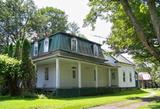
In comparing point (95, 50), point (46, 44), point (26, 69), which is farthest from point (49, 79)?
point (95, 50)

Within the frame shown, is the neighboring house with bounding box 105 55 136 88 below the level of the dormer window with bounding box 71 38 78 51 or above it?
below

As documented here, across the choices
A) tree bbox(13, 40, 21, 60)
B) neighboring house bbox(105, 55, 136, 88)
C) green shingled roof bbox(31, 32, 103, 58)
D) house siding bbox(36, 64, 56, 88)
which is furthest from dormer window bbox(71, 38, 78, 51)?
neighboring house bbox(105, 55, 136, 88)

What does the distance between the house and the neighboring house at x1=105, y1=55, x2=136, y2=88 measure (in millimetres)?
2350

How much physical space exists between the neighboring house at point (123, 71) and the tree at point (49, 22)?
17.2 meters

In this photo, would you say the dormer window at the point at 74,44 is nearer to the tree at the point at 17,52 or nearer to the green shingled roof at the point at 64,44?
the green shingled roof at the point at 64,44

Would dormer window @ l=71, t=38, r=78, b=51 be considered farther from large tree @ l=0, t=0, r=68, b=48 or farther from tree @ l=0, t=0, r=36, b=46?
tree @ l=0, t=0, r=36, b=46

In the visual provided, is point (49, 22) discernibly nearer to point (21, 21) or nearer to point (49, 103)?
point (21, 21)

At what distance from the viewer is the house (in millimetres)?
25828

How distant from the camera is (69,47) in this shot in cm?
2800

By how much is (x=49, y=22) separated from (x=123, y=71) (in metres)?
20.4

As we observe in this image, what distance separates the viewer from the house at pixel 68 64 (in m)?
25.8

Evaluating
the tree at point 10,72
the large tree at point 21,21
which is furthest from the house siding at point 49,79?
the large tree at point 21,21

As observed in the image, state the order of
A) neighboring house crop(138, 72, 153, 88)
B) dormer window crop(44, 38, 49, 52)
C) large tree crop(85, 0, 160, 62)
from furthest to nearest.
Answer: neighboring house crop(138, 72, 153, 88) < dormer window crop(44, 38, 49, 52) < large tree crop(85, 0, 160, 62)

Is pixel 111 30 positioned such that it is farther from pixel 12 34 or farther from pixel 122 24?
pixel 12 34
